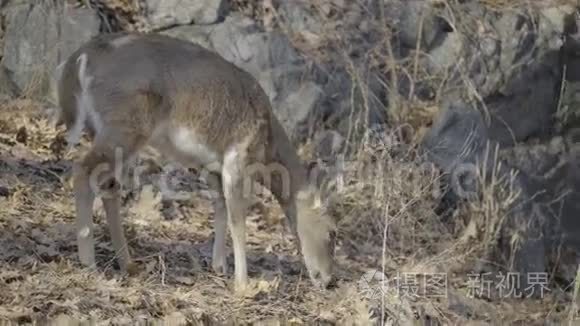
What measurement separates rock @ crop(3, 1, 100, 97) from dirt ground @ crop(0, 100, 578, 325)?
0.58 m

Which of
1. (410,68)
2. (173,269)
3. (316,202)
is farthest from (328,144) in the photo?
(173,269)

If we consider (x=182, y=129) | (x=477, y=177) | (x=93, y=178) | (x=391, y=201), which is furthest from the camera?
(x=477, y=177)

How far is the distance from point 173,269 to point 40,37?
14.8ft

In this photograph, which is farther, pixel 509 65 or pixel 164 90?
pixel 509 65

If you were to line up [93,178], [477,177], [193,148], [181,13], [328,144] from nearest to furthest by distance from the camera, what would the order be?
[93,178], [193,148], [477,177], [328,144], [181,13]

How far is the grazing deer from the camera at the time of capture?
6863 millimetres

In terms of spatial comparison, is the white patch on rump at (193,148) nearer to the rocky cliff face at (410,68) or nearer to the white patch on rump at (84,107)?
the white patch on rump at (84,107)

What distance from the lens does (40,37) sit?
36.7 feet

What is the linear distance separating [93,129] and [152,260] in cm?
103

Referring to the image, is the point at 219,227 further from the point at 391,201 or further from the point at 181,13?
the point at 181,13

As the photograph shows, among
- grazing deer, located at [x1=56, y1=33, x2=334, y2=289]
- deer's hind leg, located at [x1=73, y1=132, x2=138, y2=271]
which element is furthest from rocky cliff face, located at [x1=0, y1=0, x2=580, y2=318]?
deer's hind leg, located at [x1=73, y1=132, x2=138, y2=271]

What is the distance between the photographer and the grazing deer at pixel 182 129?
686 centimetres

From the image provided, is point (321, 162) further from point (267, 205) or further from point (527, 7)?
point (527, 7)

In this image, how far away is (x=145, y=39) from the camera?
7355 millimetres
